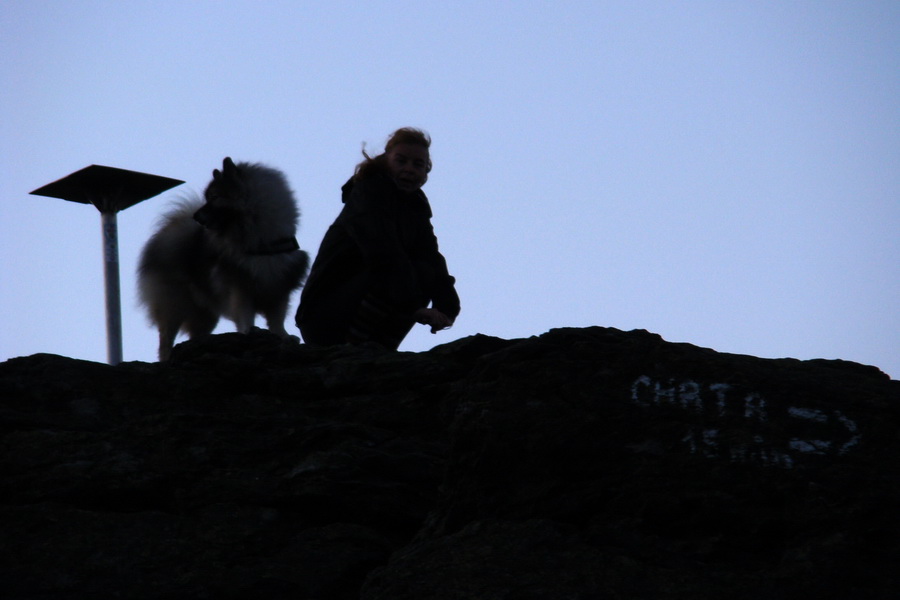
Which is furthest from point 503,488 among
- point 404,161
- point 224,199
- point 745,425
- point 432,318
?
point 224,199

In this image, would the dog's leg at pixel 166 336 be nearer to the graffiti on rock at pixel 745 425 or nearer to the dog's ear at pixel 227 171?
the dog's ear at pixel 227 171

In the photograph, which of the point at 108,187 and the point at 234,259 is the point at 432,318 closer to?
the point at 234,259

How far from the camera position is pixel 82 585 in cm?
236

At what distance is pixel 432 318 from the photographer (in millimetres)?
4633

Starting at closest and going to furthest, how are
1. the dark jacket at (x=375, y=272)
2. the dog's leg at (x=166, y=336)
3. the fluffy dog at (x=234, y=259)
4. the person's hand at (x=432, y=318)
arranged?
the dark jacket at (x=375, y=272) < the person's hand at (x=432, y=318) < the fluffy dog at (x=234, y=259) < the dog's leg at (x=166, y=336)

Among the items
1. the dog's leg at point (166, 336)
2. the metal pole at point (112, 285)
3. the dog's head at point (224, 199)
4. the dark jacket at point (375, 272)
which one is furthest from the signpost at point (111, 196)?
the dark jacket at point (375, 272)

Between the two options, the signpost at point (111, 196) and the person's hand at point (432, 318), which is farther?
the signpost at point (111, 196)

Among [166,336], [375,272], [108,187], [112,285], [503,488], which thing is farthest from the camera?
[166,336]

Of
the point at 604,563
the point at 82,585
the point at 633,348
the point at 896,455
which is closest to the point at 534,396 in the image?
the point at 633,348

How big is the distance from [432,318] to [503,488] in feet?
7.16

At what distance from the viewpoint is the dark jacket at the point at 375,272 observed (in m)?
4.51

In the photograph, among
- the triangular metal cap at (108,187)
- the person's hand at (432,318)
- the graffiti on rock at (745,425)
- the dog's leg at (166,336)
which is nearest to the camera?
the graffiti on rock at (745,425)

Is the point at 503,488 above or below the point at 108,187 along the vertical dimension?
below

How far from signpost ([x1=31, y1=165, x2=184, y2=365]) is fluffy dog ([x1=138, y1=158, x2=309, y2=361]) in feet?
1.22
